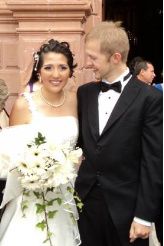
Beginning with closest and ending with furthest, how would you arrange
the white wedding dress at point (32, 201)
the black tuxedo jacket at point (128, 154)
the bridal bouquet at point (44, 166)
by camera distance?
1. the bridal bouquet at point (44, 166)
2. the black tuxedo jacket at point (128, 154)
3. the white wedding dress at point (32, 201)

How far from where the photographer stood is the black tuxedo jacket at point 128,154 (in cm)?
330

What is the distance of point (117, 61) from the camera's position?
3.41 m

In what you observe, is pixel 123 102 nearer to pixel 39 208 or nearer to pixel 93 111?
pixel 93 111

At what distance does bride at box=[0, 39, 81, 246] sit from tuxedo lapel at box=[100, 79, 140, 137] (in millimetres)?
406

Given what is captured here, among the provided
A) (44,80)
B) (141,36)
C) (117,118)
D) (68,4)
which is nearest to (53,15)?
(68,4)

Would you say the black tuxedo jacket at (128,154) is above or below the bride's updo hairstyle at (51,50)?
below

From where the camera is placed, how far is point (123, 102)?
337 cm

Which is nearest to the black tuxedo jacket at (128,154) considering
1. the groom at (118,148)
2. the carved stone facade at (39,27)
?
the groom at (118,148)

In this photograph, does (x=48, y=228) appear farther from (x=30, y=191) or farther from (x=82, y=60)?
(x=82, y=60)

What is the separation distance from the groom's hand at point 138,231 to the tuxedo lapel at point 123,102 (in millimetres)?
621

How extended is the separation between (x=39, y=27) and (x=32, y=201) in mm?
2958

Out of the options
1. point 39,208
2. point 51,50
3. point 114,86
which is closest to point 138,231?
point 39,208

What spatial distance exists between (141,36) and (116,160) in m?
9.26

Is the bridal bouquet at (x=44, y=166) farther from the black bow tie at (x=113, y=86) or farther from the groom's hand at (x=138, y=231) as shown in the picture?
the black bow tie at (x=113, y=86)
